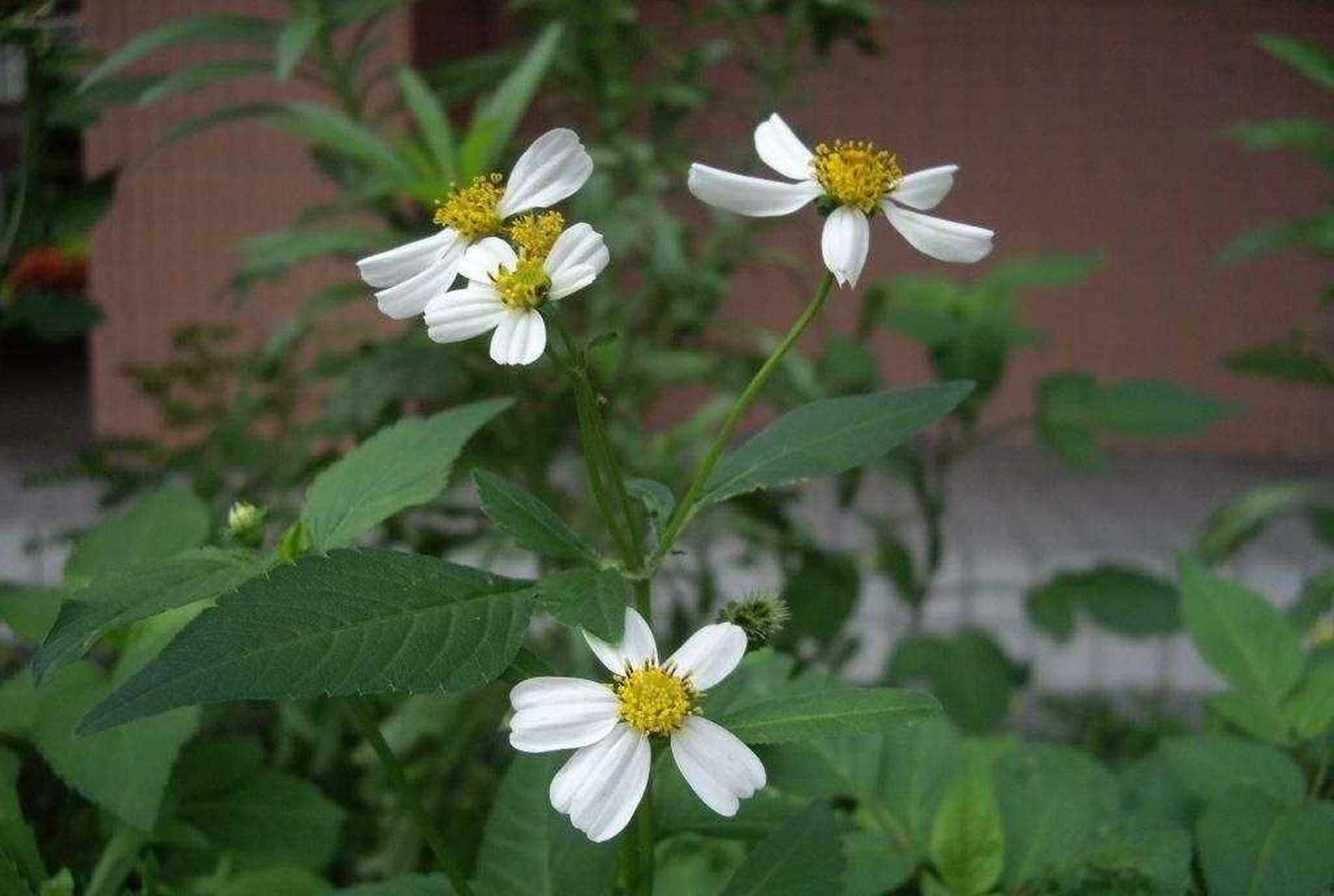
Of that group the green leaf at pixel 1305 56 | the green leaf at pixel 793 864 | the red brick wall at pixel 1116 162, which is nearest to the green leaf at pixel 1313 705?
the green leaf at pixel 793 864

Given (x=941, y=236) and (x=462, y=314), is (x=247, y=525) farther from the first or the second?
(x=941, y=236)

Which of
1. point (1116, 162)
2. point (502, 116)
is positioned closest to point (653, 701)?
point (502, 116)

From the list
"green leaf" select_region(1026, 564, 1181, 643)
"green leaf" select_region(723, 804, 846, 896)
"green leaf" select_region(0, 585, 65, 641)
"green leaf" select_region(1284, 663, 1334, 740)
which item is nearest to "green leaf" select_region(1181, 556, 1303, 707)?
"green leaf" select_region(1284, 663, 1334, 740)

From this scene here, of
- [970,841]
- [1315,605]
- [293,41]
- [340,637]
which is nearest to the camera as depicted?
[340,637]

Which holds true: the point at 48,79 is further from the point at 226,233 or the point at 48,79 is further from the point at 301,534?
the point at 226,233

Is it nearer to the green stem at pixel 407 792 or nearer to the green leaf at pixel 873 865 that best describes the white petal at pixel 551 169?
the green stem at pixel 407 792

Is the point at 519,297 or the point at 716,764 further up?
the point at 519,297

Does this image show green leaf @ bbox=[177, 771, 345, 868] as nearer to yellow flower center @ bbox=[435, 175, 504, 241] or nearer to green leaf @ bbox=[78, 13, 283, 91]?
yellow flower center @ bbox=[435, 175, 504, 241]
